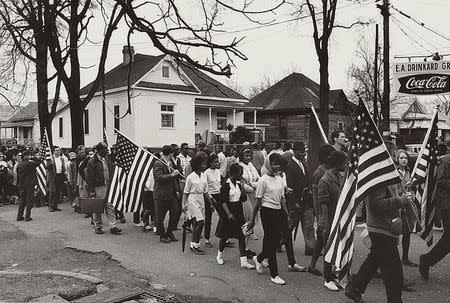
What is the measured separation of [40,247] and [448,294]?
747 cm

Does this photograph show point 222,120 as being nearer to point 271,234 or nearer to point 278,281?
point 271,234

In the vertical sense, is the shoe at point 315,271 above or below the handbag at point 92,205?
below

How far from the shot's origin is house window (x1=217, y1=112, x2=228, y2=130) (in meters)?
40.9

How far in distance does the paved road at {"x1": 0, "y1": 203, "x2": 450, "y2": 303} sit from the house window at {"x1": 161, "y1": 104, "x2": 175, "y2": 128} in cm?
2312

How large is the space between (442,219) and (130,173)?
5952 mm

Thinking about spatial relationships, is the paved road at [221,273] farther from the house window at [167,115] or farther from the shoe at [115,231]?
the house window at [167,115]

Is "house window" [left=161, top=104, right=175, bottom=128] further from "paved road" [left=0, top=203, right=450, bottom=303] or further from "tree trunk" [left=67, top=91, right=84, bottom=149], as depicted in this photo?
"paved road" [left=0, top=203, right=450, bottom=303]

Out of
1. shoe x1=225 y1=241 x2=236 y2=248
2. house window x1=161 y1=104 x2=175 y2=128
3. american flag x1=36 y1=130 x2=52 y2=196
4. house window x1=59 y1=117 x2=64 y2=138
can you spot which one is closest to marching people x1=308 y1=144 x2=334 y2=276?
shoe x1=225 y1=241 x2=236 y2=248

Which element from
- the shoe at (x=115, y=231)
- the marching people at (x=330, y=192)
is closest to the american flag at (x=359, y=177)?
the marching people at (x=330, y=192)

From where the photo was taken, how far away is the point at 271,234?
23.4 feet

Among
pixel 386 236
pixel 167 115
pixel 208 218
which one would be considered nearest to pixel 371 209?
pixel 386 236

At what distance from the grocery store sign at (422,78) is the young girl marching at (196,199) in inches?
588

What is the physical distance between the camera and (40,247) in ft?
33.2

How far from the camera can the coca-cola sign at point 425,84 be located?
21203 mm
